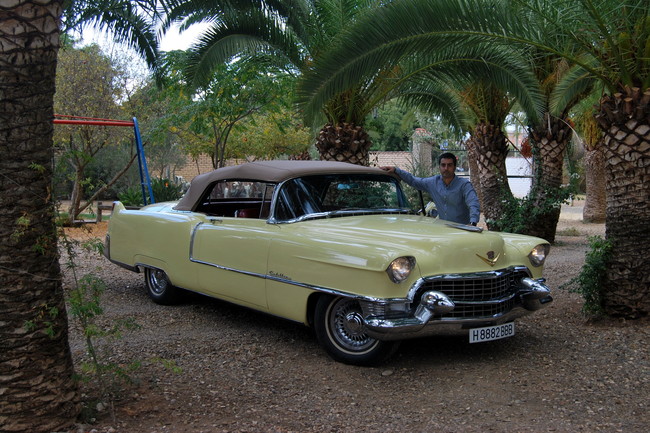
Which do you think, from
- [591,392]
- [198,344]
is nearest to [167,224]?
[198,344]

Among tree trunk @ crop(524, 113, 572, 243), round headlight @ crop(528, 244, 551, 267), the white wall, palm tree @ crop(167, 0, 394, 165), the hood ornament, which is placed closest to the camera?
the hood ornament

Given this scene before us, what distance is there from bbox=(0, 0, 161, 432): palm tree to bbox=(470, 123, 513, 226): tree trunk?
10.5 meters

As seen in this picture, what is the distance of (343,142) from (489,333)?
602 cm

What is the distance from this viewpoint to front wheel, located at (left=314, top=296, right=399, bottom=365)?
16.6 ft

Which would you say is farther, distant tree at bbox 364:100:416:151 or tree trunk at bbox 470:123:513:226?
distant tree at bbox 364:100:416:151

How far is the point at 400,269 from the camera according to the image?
4.75m

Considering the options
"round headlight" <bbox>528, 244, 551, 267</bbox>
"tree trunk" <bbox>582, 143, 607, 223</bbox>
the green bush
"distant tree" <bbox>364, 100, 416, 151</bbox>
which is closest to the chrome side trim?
"round headlight" <bbox>528, 244, 551, 267</bbox>

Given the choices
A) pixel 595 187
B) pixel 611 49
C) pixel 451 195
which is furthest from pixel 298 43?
pixel 595 187

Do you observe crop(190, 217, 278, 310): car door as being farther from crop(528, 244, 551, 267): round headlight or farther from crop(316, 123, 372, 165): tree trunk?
crop(316, 123, 372, 165): tree trunk

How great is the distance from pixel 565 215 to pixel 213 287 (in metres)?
18.9

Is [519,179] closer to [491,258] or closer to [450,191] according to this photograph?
[450,191]

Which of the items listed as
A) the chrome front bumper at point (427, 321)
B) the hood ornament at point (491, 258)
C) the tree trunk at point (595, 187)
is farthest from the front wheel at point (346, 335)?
the tree trunk at point (595, 187)

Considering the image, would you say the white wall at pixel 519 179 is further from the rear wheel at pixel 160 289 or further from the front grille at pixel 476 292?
the front grille at pixel 476 292

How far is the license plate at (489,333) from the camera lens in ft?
16.5
